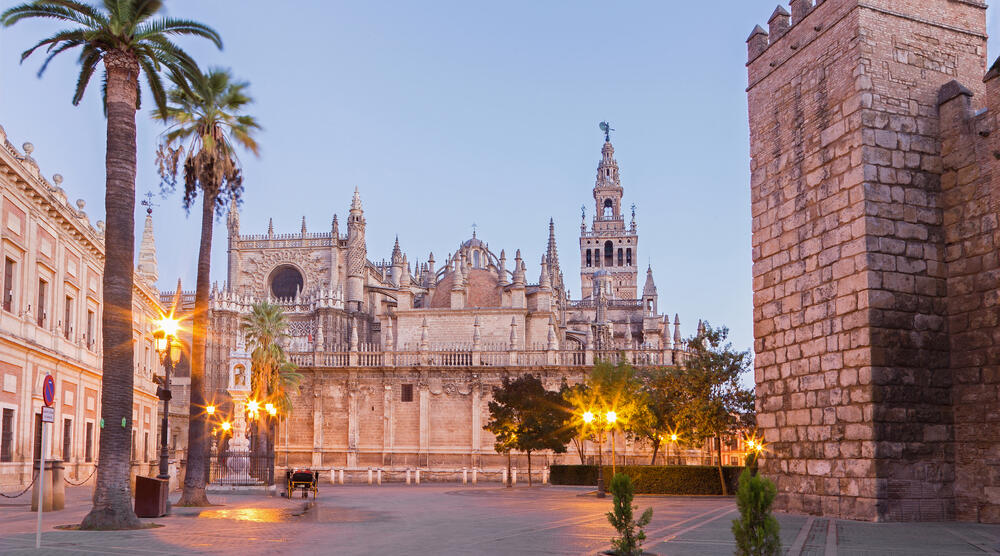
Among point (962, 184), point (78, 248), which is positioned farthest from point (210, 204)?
point (962, 184)

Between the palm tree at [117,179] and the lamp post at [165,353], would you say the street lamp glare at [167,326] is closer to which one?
the lamp post at [165,353]

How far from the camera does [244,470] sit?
33.3 m

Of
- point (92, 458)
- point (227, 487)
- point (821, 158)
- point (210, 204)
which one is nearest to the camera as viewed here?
point (821, 158)

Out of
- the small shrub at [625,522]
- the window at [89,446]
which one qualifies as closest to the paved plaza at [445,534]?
the small shrub at [625,522]

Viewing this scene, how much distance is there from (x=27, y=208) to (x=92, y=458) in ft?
39.2

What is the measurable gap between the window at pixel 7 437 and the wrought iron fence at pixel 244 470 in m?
7.47

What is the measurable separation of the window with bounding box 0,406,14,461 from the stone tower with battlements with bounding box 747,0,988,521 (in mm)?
20848

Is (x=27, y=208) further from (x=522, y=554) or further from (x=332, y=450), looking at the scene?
(x=332, y=450)

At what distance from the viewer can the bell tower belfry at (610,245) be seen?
125562 millimetres

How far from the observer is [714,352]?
32.9m

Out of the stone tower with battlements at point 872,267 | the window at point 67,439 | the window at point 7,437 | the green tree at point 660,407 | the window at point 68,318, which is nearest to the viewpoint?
the stone tower with battlements at point 872,267

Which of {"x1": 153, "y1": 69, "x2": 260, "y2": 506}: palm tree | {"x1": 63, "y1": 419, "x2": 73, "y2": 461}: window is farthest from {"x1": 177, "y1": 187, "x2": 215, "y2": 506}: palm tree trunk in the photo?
{"x1": 63, "y1": 419, "x2": 73, "y2": 461}: window

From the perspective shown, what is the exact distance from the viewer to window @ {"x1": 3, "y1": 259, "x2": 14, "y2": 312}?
83.6ft

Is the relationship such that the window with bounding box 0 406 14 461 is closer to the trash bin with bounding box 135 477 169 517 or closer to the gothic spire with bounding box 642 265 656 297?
the trash bin with bounding box 135 477 169 517
